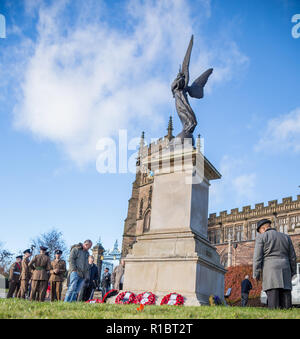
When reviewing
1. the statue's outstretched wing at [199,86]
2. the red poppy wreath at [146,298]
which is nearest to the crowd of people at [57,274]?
the red poppy wreath at [146,298]

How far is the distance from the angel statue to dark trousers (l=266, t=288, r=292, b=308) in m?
4.02

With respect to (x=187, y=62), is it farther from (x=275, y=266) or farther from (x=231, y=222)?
(x=231, y=222)

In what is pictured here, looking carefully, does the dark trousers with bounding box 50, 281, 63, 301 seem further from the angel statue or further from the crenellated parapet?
the crenellated parapet

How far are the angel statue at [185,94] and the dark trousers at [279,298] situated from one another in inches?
158

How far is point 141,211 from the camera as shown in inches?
2039

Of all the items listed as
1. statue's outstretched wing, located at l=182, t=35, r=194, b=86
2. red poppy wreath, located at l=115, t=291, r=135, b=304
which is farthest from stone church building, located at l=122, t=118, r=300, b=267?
red poppy wreath, located at l=115, t=291, r=135, b=304

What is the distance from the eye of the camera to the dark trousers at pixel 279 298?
5084 mm

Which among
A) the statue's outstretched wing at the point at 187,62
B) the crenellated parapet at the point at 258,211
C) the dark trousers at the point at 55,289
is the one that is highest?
the crenellated parapet at the point at 258,211

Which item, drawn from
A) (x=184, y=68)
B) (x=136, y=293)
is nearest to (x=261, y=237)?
(x=136, y=293)

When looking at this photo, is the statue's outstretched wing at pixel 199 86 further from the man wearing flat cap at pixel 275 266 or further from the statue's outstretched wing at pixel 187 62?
the man wearing flat cap at pixel 275 266

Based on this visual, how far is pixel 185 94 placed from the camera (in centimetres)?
880

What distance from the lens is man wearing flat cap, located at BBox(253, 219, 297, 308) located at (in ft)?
16.7
